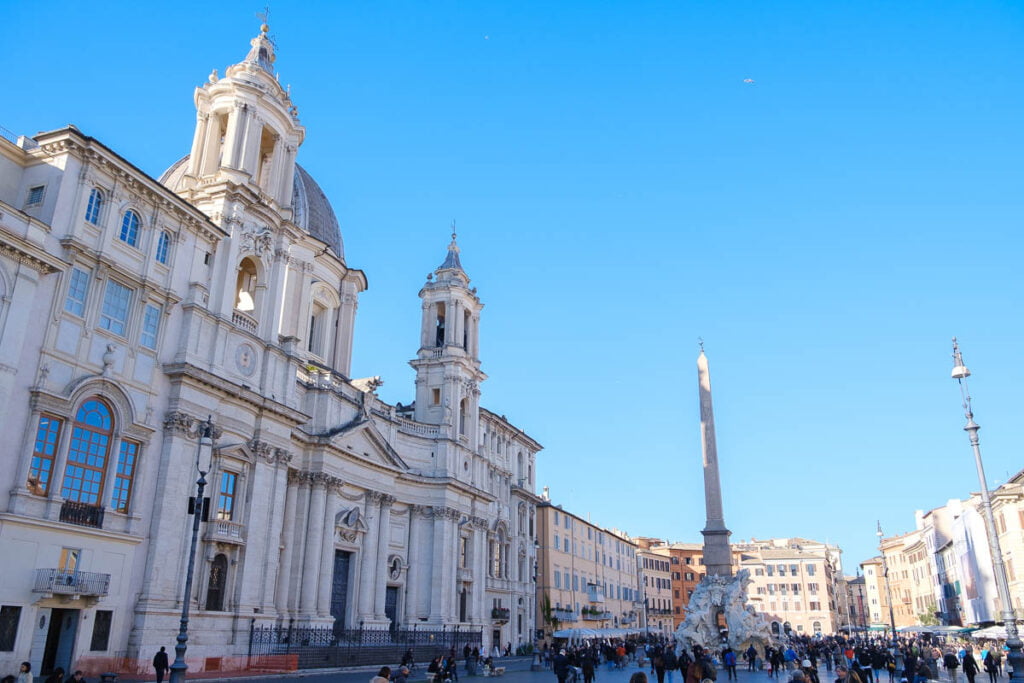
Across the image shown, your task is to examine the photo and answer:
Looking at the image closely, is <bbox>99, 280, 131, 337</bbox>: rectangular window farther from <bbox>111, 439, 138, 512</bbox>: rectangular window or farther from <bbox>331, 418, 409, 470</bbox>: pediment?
<bbox>331, 418, 409, 470</bbox>: pediment

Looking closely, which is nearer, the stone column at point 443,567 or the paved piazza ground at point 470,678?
the paved piazza ground at point 470,678

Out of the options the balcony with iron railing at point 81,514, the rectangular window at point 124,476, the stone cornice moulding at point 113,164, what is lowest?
the balcony with iron railing at point 81,514

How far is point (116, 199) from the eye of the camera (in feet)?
79.6

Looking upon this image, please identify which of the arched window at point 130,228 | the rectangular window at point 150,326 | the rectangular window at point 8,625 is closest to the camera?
the rectangular window at point 8,625

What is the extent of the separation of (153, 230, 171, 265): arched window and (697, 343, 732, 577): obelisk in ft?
94.7

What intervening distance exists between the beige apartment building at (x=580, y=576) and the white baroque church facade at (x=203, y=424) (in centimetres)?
1423

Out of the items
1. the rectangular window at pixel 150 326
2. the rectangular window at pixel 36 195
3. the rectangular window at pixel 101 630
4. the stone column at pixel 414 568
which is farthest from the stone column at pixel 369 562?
the rectangular window at pixel 36 195

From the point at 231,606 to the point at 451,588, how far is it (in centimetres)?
1803

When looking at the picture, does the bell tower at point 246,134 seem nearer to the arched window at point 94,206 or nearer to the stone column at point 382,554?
the arched window at point 94,206

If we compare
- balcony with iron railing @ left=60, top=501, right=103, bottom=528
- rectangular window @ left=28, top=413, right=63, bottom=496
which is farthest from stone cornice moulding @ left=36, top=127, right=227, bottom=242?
balcony with iron railing @ left=60, top=501, right=103, bottom=528

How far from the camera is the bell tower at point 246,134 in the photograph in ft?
103

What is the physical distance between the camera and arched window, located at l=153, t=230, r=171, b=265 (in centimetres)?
2589

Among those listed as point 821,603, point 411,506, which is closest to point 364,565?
point 411,506

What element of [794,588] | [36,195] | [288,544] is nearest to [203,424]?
[36,195]
